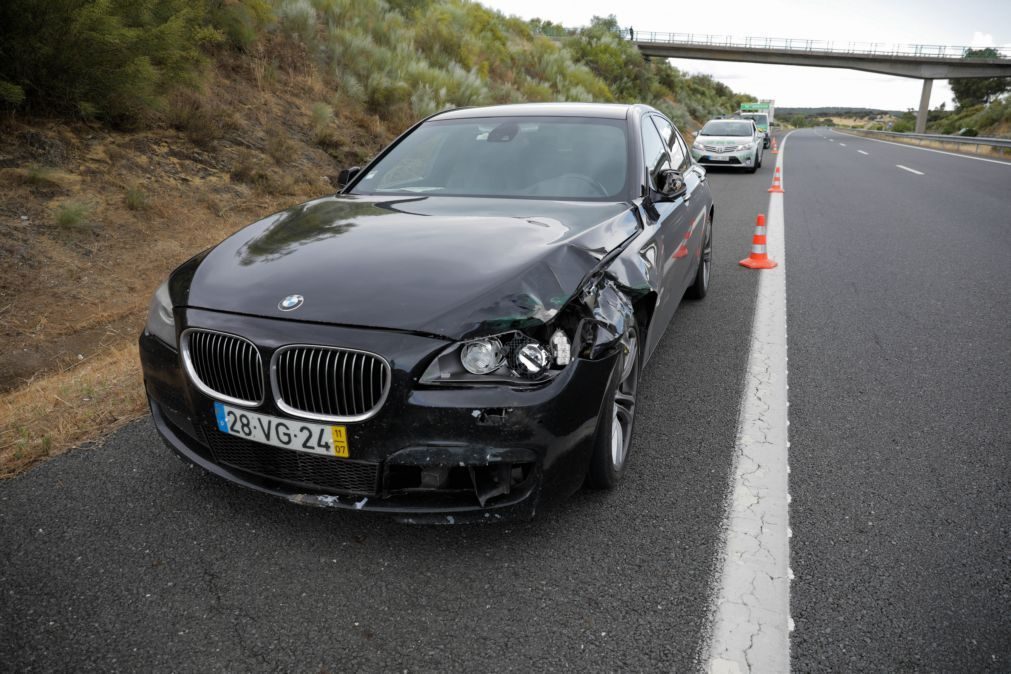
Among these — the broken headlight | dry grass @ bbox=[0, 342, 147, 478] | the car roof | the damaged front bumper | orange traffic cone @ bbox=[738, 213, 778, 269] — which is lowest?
dry grass @ bbox=[0, 342, 147, 478]

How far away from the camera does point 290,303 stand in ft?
8.09

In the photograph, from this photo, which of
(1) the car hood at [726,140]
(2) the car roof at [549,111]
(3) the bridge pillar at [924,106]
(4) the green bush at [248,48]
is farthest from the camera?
(3) the bridge pillar at [924,106]

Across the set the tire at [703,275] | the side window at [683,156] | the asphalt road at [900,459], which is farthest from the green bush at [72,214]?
the asphalt road at [900,459]

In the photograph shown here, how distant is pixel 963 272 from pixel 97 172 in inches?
343

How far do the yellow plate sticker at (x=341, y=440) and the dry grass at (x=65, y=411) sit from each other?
69.7 inches

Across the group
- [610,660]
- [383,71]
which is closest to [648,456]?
[610,660]

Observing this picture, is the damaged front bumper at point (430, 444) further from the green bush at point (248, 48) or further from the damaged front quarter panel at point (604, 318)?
the green bush at point (248, 48)

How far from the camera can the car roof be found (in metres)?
4.26

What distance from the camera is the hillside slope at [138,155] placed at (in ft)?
16.3

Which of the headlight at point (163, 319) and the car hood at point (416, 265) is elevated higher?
the car hood at point (416, 265)

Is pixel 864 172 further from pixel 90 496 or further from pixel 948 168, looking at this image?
pixel 90 496

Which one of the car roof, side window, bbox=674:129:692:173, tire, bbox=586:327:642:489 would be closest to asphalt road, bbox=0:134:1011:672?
tire, bbox=586:327:642:489

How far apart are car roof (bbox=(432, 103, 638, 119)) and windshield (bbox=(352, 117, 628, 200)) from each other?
0.23 ft

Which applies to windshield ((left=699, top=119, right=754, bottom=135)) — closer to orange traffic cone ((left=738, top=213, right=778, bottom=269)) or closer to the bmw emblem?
orange traffic cone ((left=738, top=213, right=778, bottom=269))
